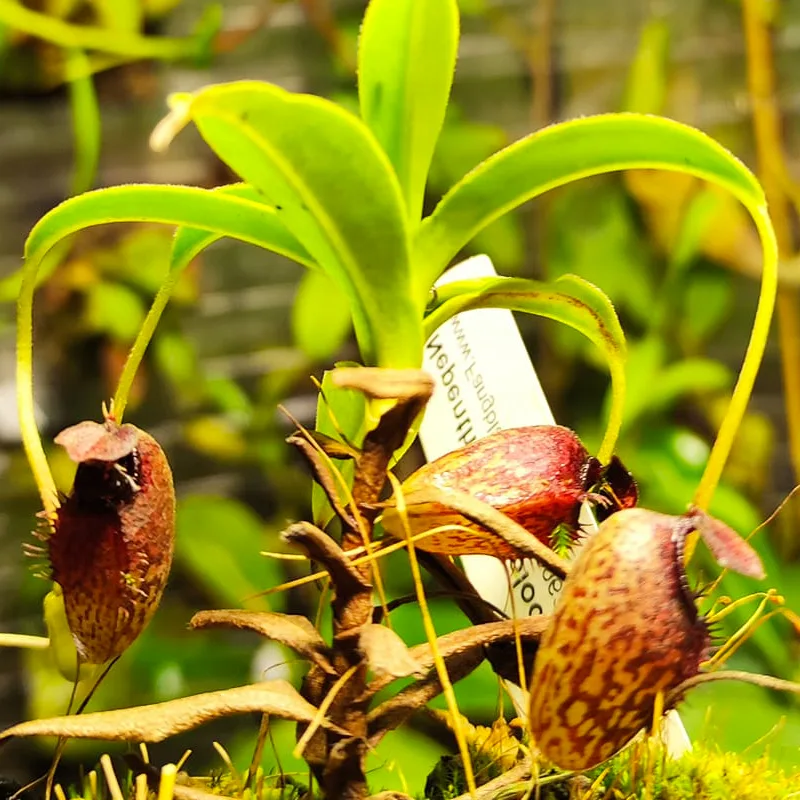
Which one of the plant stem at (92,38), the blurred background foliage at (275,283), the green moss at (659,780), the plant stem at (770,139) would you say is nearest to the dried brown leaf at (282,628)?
Result: the green moss at (659,780)

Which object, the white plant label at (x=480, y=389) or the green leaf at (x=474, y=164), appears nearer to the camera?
the white plant label at (x=480, y=389)

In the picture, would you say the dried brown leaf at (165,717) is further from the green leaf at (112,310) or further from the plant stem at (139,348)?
the green leaf at (112,310)

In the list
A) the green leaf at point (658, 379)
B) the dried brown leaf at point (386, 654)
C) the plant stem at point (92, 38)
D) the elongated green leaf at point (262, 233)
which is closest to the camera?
the dried brown leaf at point (386, 654)

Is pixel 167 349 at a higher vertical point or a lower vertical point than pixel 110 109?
lower

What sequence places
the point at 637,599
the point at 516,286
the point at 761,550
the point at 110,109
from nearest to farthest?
the point at 637,599, the point at 516,286, the point at 761,550, the point at 110,109

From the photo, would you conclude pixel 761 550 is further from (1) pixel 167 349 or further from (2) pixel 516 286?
(1) pixel 167 349

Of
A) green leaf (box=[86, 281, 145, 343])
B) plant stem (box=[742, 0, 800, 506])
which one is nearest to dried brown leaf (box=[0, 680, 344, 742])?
green leaf (box=[86, 281, 145, 343])

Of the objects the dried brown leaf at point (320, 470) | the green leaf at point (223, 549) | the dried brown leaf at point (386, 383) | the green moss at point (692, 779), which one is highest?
the dried brown leaf at point (386, 383)

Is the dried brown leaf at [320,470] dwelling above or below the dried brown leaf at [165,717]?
above


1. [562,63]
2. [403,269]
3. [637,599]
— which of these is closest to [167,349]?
[562,63]
